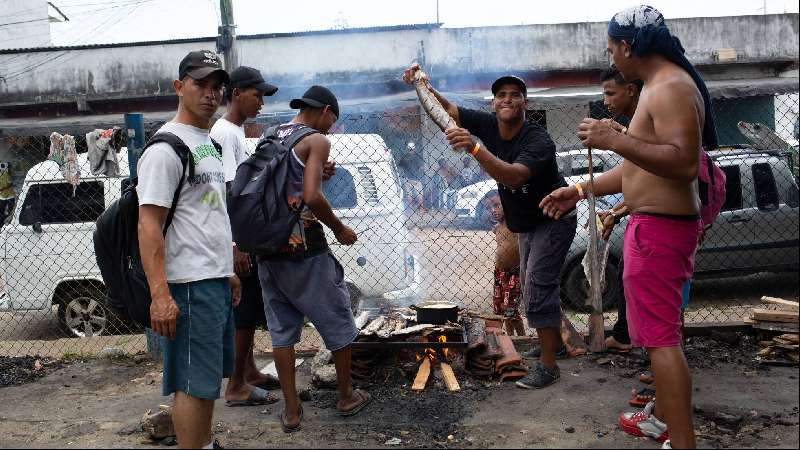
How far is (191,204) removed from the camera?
3188 millimetres

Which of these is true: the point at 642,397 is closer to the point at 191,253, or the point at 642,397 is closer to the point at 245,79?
the point at 191,253

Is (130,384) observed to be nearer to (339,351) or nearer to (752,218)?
(339,351)

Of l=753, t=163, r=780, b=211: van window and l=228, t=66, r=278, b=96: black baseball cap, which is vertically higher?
l=228, t=66, r=278, b=96: black baseball cap

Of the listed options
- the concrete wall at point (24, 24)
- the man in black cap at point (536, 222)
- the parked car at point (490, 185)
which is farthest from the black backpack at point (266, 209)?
the concrete wall at point (24, 24)

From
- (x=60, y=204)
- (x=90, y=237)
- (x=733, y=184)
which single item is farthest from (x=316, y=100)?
(x=733, y=184)

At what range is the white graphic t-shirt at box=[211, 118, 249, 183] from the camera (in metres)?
4.45

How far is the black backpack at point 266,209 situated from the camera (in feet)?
13.0

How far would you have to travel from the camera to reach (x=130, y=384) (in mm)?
5242

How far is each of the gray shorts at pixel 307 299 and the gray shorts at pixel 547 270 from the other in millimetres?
1319

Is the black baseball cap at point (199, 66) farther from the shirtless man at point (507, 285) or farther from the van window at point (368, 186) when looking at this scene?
the van window at point (368, 186)

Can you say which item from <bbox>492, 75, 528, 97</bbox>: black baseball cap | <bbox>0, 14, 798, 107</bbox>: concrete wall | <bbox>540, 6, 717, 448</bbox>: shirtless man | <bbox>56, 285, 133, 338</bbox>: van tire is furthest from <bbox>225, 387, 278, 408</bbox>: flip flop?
<bbox>0, 14, 798, 107</bbox>: concrete wall

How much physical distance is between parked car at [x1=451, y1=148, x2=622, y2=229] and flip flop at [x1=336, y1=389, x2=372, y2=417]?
4391mm

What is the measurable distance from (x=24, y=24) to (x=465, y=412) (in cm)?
1996

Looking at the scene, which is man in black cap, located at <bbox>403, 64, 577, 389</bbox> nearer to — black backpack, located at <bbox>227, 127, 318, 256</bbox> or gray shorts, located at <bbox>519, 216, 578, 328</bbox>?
gray shorts, located at <bbox>519, 216, 578, 328</bbox>
